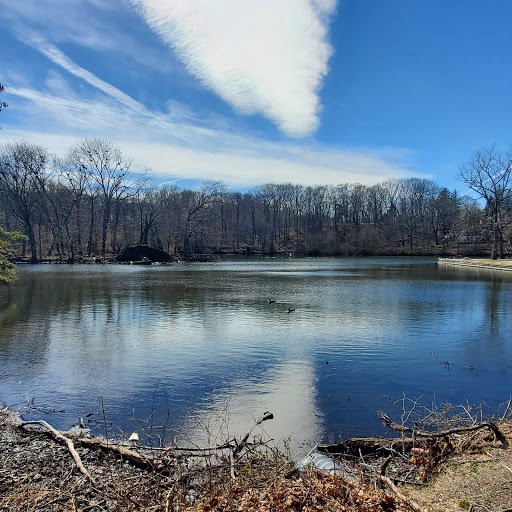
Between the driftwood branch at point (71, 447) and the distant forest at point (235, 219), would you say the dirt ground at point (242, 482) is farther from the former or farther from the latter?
the distant forest at point (235, 219)

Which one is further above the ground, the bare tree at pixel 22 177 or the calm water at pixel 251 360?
the bare tree at pixel 22 177

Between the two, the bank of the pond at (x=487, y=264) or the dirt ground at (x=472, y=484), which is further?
the bank of the pond at (x=487, y=264)

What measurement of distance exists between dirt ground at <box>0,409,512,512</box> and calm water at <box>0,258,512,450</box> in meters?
1.35

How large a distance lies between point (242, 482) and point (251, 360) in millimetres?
6688

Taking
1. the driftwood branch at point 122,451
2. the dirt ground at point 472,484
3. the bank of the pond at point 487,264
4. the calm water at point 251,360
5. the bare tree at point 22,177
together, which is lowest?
the calm water at point 251,360

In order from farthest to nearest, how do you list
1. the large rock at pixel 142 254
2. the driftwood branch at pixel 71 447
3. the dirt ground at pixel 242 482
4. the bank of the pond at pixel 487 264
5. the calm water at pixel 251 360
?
the large rock at pixel 142 254
the bank of the pond at pixel 487 264
the calm water at pixel 251 360
the driftwood branch at pixel 71 447
the dirt ground at pixel 242 482

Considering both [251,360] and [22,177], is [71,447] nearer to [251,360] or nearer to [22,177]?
[251,360]

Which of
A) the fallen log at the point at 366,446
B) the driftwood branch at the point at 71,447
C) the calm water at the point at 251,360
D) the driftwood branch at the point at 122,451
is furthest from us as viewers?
the calm water at the point at 251,360

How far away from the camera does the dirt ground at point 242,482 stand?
4.02 metres

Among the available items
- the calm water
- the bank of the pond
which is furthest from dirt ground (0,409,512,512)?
the bank of the pond

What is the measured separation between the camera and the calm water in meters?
7.83

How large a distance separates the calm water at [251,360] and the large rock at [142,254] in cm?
4035

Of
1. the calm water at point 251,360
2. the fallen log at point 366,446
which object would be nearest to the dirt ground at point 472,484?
the fallen log at point 366,446

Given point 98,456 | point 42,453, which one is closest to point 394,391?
point 98,456
